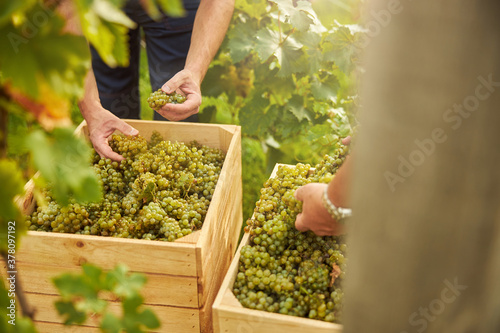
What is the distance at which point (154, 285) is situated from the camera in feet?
4.84

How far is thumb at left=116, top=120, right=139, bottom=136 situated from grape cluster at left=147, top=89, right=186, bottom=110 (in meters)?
0.14

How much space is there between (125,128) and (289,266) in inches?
41.3

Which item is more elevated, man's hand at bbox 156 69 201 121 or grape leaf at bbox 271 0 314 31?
grape leaf at bbox 271 0 314 31

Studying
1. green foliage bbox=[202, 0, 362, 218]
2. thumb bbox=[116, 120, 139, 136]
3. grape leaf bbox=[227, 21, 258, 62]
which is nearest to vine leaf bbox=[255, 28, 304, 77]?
green foliage bbox=[202, 0, 362, 218]

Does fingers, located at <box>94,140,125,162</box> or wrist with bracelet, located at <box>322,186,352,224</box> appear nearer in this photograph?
wrist with bracelet, located at <box>322,186,352,224</box>

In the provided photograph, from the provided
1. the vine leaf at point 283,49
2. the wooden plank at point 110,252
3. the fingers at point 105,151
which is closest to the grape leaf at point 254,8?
the vine leaf at point 283,49

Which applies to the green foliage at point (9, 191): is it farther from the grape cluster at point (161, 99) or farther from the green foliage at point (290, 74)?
the green foliage at point (290, 74)

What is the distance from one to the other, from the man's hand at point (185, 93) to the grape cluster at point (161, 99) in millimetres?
21

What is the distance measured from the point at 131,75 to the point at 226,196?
1423mm

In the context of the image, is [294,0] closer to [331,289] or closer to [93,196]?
[331,289]

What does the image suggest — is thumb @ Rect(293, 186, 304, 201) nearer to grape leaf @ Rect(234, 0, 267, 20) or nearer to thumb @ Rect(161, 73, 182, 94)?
thumb @ Rect(161, 73, 182, 94)

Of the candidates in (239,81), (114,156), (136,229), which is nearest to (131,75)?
(239,81)

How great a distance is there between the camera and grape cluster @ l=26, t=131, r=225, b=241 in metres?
1.55

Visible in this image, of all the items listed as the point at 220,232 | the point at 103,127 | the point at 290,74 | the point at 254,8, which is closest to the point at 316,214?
the point at 220,232
